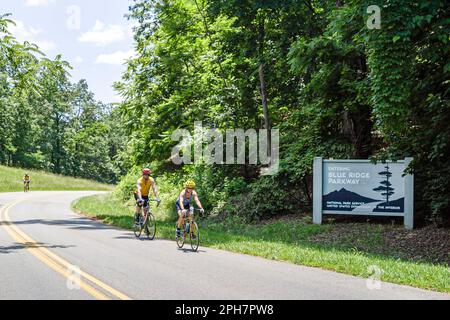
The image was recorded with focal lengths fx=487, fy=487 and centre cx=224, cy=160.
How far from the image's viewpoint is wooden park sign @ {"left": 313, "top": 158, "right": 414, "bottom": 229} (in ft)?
52.6

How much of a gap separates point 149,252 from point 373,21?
7612mm

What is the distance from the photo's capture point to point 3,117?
79.5 meters

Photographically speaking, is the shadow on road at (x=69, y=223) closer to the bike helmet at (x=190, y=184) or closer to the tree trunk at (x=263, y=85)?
the bike helmet at (x=190, y=184)

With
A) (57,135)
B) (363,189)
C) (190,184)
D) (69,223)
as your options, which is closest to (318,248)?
(190,184)

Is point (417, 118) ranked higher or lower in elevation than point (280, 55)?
lower

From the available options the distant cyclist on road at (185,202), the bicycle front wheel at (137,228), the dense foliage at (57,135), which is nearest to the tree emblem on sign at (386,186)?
the distant cyclist on road at (185,202)

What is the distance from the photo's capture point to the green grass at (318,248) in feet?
30.4

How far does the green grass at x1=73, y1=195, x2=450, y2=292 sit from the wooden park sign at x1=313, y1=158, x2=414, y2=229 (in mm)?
719

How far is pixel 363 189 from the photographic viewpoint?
16750 mm

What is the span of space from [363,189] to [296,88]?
22.5 feet

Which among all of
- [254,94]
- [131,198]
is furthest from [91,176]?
[254,94]

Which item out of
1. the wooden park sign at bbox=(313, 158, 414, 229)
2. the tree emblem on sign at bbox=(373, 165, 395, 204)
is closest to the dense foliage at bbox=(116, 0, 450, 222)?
the wooden park sign at bbox=(313, 158, 414, 229)

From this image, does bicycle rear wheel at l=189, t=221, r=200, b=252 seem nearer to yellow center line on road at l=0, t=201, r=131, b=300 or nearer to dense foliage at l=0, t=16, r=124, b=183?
yellow center line on road at l=0, t=201, r=131, b=300
